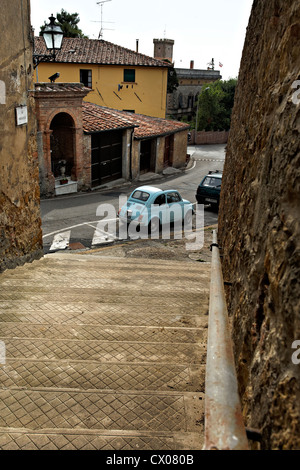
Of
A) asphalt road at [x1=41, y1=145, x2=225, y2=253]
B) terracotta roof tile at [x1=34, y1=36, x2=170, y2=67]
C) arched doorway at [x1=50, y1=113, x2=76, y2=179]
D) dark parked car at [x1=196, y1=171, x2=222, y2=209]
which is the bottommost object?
asphalt road at [x1=41, y1=145, x2=225, y2=253]

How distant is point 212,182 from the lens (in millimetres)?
18016

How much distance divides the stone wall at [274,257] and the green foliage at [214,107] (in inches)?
1668

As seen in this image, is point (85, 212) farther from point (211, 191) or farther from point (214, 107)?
point (214, 107)

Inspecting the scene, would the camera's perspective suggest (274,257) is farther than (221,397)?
Yes

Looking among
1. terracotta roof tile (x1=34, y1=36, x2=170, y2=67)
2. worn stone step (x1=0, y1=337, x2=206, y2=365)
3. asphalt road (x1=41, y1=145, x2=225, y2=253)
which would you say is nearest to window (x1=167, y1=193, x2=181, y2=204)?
asphalt road (x1=41, y1=145, x2=225, y2=253)

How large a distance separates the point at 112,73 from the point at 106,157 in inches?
507

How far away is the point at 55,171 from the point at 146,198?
676 cm

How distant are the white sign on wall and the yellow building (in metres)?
25.6

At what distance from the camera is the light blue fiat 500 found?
46.0ft

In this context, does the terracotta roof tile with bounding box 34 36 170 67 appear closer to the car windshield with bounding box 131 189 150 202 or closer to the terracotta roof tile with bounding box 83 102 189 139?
the terracotta roof tile with bounding box 83 102 189 139

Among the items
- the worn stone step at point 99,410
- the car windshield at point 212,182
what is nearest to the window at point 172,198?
the car windshield at point 212,182

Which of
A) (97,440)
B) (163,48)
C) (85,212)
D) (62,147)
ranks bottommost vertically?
(85,212)

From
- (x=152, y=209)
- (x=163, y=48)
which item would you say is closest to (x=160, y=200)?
(x=152, y=209)

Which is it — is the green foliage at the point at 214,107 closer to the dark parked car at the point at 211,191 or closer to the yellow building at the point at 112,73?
the yellow building at the point at 112,73
